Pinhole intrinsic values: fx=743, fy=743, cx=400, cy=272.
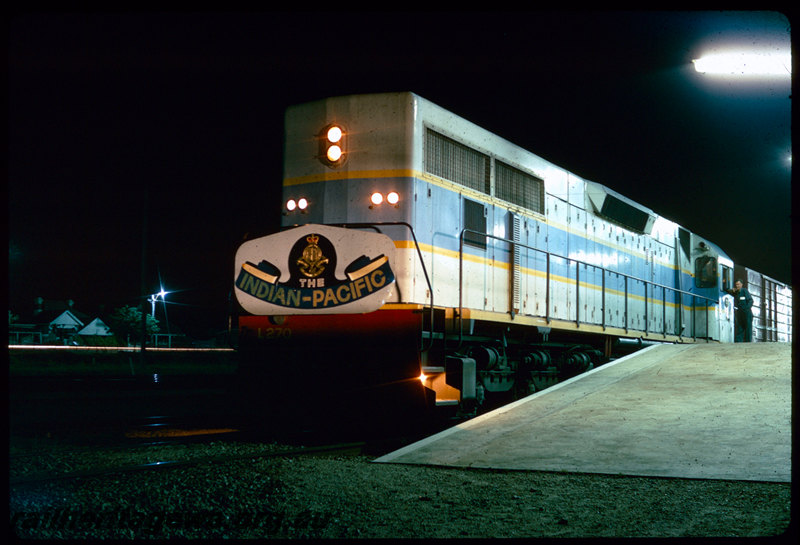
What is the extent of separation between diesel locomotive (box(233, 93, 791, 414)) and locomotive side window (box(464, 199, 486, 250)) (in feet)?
0.07

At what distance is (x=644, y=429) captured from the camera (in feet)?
20.9

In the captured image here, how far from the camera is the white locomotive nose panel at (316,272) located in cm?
696

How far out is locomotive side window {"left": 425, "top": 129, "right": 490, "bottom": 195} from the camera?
8.09m

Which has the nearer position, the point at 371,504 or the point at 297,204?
the point at 371,504

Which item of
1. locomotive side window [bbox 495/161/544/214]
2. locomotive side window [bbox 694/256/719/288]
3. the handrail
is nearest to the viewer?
the handrail

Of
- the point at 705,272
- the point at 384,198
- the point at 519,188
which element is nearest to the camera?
the point at 384,198

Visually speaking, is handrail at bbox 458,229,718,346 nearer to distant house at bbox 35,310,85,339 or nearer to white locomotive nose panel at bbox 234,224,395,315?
white locomotive nose panel at bbox 234,224,395,315

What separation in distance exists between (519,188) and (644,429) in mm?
4052

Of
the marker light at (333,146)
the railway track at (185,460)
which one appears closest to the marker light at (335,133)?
the marker light at (333,146)

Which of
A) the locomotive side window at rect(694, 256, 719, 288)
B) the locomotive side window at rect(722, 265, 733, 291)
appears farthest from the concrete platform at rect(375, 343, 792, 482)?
the locomotive side window at rect(722, 265, 733, 291)

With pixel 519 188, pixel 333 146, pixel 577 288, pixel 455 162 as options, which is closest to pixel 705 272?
pixel 577 288

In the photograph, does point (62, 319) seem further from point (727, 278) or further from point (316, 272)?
point (316, 272)

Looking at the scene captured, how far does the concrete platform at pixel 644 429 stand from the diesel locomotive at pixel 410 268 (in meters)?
0.82

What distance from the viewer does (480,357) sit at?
8102mm
